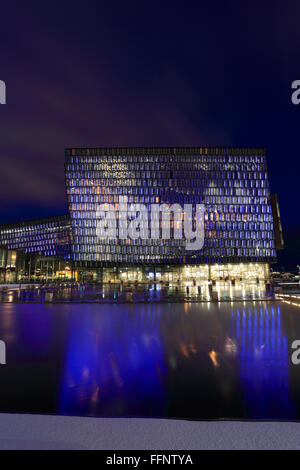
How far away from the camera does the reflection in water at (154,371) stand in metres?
4.33

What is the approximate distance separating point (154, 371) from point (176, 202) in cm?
9002

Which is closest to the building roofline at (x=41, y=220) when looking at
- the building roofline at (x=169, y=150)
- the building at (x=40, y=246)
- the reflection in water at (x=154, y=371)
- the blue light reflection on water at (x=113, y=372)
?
the building at (x=40, y=246)

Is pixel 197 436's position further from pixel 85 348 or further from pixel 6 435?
pixel 85 348

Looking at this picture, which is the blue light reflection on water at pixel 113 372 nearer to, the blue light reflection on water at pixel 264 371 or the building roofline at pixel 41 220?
the blue light reflection on water at pixel 264 371

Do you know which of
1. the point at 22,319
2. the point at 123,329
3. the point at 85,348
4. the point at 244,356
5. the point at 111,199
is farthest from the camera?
the point at 111,199

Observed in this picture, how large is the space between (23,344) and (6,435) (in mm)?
6049

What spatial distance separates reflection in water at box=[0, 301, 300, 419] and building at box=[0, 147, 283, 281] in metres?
83.7

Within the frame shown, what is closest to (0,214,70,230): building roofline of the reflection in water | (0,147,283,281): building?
(0,147,283,281): building

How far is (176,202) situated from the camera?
310 ft

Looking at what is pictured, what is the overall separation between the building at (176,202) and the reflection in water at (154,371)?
83.7 metres

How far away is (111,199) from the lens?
94188 mm

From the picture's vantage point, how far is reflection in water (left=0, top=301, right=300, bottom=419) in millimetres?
4332

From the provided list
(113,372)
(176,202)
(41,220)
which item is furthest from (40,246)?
(113,372)

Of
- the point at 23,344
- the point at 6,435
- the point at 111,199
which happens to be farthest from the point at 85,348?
the point at 111,199
